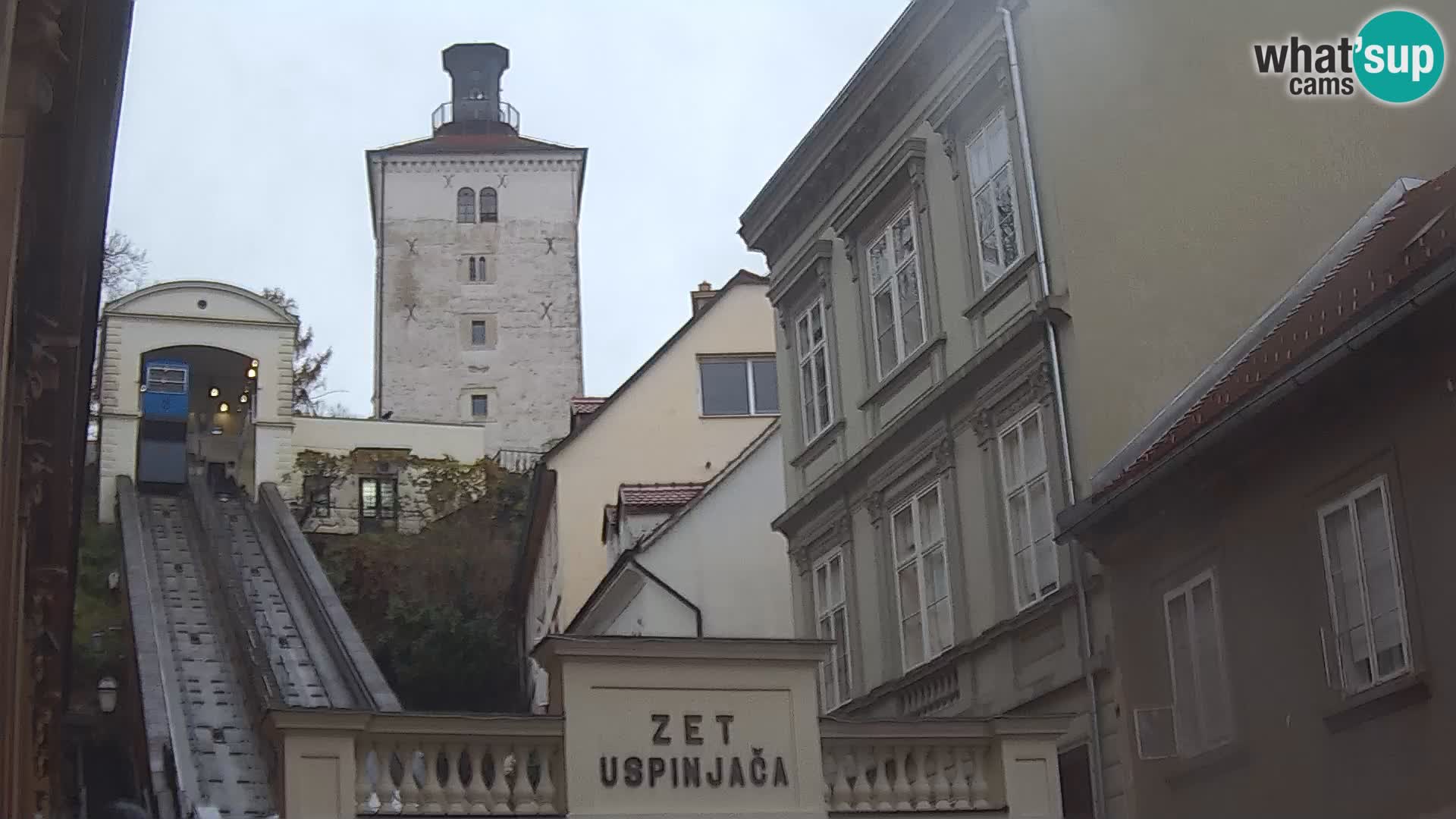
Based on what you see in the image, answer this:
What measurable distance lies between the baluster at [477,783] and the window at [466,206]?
6908 cm

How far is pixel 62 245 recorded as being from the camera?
14086mm

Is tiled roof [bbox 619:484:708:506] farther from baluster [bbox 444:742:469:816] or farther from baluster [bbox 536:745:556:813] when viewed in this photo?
baluster [bbox 444:742:469:816]

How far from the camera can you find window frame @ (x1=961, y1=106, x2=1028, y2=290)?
19641 millimetres

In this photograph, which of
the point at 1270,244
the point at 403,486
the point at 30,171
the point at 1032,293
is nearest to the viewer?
the point at 30,171

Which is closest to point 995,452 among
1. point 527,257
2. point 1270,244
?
point 1270,244

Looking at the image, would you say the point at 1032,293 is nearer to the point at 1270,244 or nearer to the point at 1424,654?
the point at 1270,244

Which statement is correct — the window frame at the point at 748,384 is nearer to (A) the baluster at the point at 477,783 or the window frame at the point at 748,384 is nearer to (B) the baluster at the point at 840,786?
(B) the baluster at the point at 840,786

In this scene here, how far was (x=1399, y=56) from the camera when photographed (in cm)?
1630

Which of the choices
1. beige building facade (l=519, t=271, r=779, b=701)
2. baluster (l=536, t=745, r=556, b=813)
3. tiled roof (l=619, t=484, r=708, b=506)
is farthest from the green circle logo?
beige building facade (l=519, t=271, r=779, b=701)

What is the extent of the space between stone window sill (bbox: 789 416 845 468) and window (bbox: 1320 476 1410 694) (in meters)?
10.4

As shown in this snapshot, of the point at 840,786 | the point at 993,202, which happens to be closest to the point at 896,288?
the point at 993,202

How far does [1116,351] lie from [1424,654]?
5.77 meters

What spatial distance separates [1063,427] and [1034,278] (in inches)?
65.0

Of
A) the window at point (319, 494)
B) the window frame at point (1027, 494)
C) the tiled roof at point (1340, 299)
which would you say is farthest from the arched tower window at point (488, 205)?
the tiled roof at point (1340, 299)
